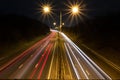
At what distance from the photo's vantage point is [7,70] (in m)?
28.9

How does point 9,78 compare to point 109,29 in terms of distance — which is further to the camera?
point 109,29

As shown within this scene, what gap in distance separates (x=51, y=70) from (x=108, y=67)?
867cm

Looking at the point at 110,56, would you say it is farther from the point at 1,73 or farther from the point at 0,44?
the point at 0,44

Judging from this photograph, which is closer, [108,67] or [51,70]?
[51,70]

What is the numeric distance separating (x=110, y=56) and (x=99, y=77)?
15370 mm

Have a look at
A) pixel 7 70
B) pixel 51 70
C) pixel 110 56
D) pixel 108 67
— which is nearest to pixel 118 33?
pixel 110 56

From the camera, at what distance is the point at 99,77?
26.3 metres

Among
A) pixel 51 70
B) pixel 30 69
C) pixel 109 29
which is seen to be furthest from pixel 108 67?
pixel 109 29

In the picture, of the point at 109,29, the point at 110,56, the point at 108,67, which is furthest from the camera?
the point at 109,29

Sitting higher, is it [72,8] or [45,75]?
[72,8]

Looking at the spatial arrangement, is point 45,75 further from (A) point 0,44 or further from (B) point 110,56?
(A) point 0,44

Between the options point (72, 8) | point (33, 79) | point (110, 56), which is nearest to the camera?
point (72, 8)

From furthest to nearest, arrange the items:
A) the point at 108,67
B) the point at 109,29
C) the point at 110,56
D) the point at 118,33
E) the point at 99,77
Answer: the point at 109,29 < the point at 118,33 < the point at 110,56 < the point at 108,67 < the point at 99,77

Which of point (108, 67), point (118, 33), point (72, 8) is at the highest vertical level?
point (72, 8)
